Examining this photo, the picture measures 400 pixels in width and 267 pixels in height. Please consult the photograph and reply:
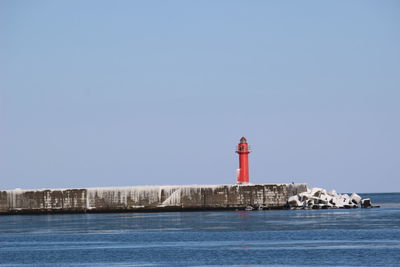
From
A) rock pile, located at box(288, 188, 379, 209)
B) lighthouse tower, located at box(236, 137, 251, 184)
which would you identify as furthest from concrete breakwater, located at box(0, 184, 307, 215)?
lighthouse tower, located at box(236, 137, 251, 184)

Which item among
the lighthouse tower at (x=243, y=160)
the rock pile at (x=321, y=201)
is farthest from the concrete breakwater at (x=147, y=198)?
the lighthouse tower at (x=243, y=160)

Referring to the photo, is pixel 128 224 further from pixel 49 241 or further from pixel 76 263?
pixel 76 263

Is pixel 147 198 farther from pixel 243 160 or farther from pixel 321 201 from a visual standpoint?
pixel 321 201

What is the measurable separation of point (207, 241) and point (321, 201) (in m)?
24.6

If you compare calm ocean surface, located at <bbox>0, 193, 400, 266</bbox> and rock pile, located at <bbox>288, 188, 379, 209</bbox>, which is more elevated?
rock pile, located at <bbox>288, 188, 379, 209</bbox>

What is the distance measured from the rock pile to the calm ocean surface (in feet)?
9.61

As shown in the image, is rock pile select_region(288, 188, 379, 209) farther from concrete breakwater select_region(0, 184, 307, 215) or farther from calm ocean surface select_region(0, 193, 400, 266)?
calm ocean surface select_region(0, 193, 400, 266)

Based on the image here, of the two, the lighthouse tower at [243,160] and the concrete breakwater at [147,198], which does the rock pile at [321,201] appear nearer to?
the concrete breakwater at [147,198]

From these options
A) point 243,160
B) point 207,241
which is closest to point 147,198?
point 243,160

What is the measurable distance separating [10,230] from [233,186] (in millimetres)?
14129

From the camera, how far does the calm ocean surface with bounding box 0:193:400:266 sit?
32.4 meters

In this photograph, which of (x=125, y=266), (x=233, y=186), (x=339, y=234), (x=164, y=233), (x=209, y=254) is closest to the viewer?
(x=125, y=266)

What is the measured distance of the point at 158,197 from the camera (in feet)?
196

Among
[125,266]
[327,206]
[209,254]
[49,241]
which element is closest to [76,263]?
[125,266]
